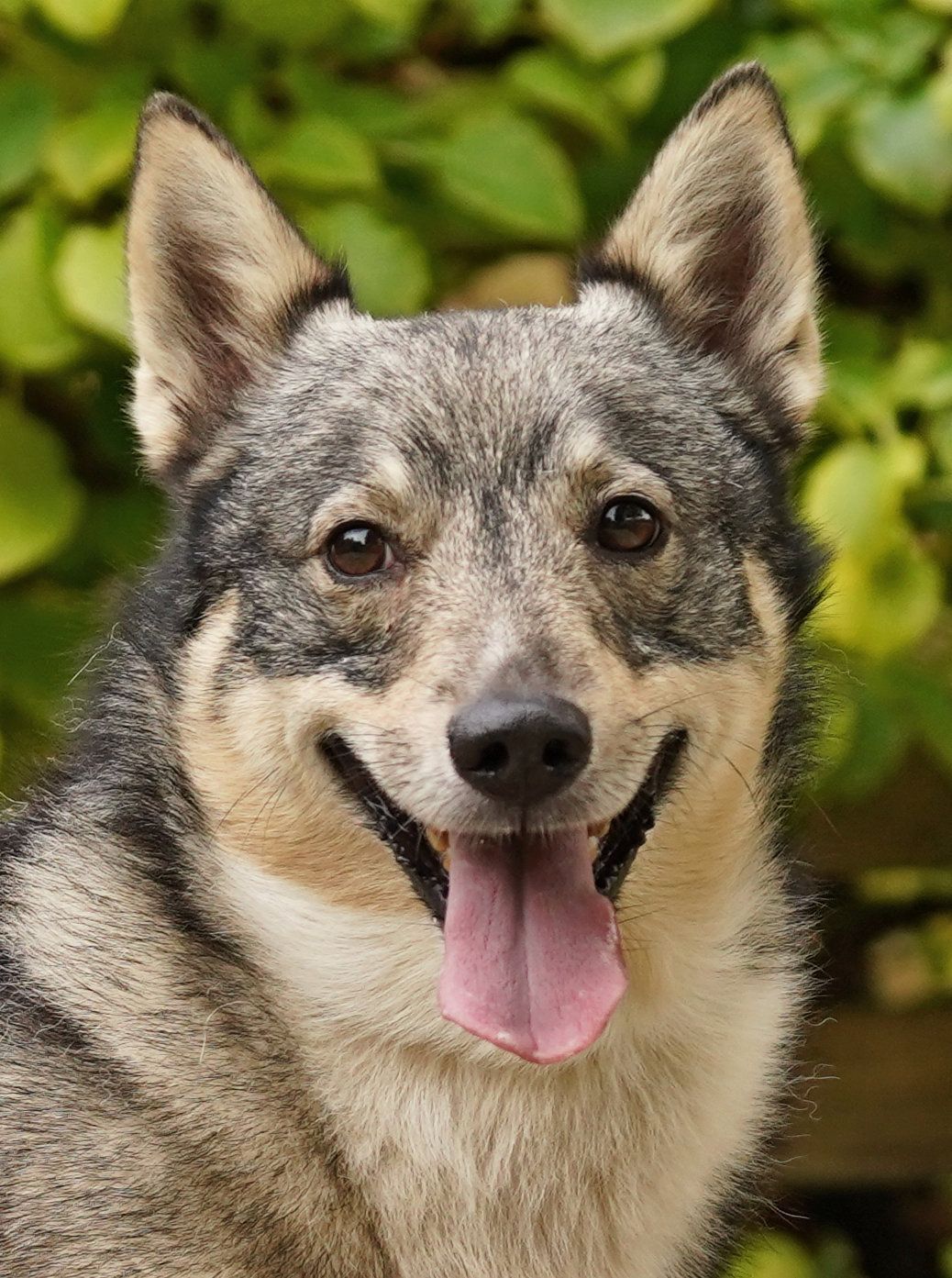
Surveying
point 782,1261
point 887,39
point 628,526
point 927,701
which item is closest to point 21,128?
point 628,526

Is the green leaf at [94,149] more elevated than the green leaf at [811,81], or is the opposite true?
the green leaf at [811,81]

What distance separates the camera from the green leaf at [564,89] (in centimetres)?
505

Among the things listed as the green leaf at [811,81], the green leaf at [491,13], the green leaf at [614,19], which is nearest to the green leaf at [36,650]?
the green leaf at [491,13]

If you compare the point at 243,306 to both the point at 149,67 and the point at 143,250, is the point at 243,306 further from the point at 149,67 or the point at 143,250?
the point at 149,67

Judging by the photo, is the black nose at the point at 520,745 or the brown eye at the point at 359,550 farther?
the brown eye at the point at 359,550

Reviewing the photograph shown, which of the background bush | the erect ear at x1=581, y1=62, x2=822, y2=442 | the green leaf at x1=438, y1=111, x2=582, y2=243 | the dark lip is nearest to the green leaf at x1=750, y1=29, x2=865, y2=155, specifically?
the background bush

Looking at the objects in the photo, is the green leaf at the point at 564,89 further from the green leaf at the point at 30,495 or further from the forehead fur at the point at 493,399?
the green leaf at the point at 30,495

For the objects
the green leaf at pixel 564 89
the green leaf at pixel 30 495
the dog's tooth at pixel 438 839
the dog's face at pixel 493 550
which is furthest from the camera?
the green leaf at pixel 564 89

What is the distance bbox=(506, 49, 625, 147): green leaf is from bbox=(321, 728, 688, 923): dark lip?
7.43 feet

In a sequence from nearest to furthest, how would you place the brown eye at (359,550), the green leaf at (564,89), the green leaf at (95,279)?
the brown eye at (359,550) < the green leaf at (95,279) < the green leaf at (564,89)

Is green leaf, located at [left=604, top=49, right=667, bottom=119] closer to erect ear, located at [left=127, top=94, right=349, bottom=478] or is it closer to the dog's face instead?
the dog's face

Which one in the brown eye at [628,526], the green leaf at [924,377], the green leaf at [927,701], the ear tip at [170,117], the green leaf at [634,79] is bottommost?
the green leaf at [927,701]

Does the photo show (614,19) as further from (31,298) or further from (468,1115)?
(468,1115)

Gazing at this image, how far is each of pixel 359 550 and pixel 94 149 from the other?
1.75 m
